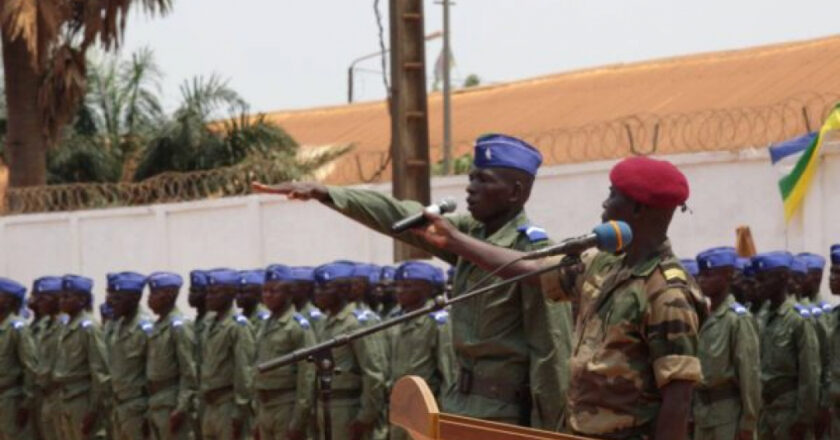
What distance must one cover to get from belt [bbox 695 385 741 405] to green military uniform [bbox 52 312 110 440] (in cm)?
541

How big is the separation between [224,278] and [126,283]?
1153 millimetres

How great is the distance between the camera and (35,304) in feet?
48.8

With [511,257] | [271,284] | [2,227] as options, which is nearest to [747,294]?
[271,284]

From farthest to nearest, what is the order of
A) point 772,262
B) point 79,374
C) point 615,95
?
point 615,95
point 79,374
point 772,262

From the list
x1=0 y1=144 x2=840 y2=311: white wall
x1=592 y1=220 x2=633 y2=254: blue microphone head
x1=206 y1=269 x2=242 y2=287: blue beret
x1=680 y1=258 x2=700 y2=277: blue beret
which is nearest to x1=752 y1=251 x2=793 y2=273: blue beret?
x1=680 y1=258 x2=700 y2=277: blue beret

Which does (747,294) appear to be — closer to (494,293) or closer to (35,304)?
(494,293)

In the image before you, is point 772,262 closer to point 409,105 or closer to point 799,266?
point 799,266

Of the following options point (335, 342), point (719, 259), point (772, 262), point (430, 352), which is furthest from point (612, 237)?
point (772, 262)

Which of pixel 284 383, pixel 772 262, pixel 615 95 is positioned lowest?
pixel 284 383

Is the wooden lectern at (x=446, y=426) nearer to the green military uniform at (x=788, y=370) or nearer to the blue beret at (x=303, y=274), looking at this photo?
the green military uniform at (x=788, y=370)

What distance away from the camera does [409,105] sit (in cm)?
1454

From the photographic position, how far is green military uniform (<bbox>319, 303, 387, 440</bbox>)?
11.4m

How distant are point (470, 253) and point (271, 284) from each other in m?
6.70

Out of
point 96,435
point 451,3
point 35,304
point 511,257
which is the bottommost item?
point 96,435
